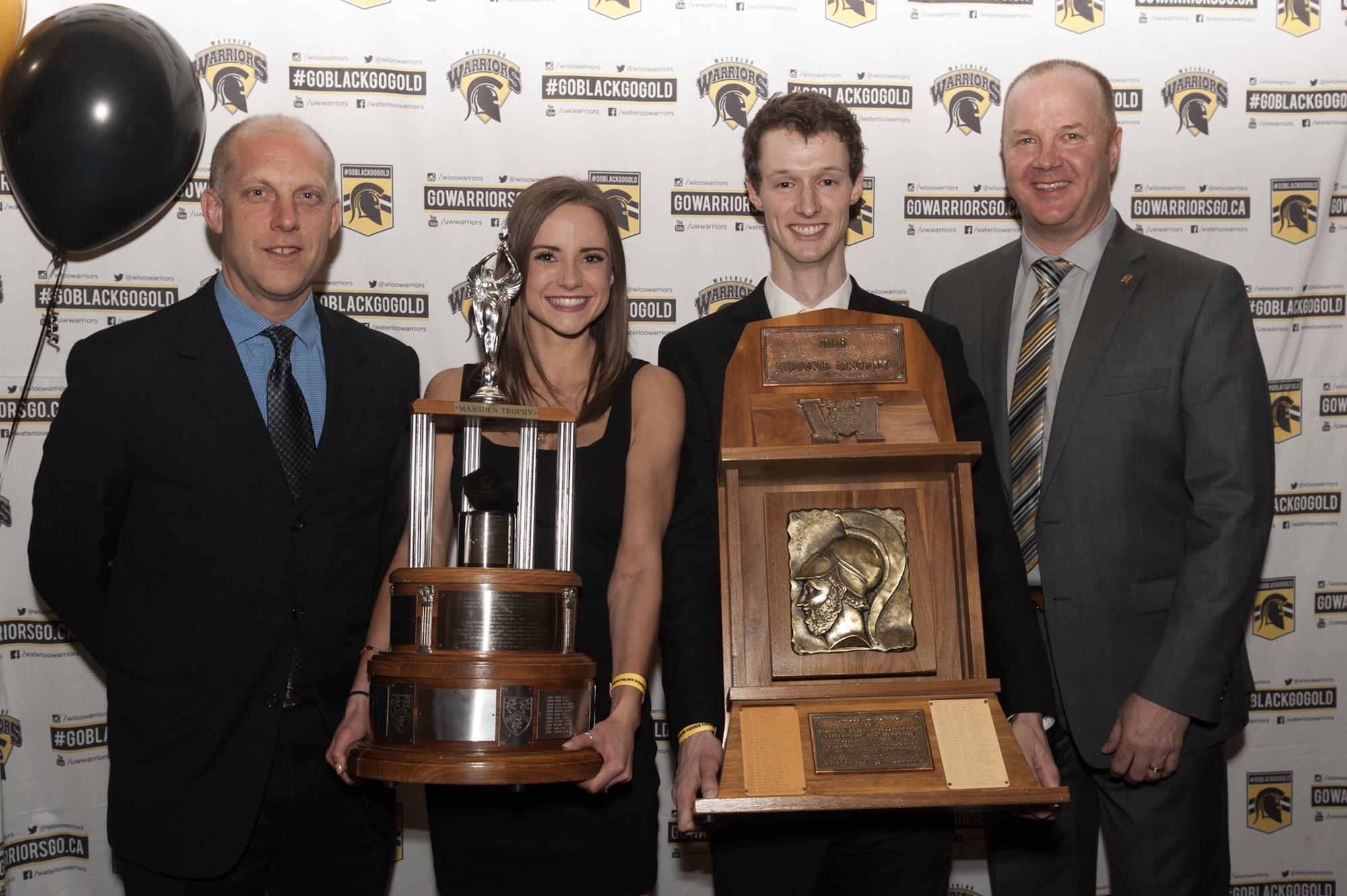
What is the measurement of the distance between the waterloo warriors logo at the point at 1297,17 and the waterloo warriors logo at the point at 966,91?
3.31ft

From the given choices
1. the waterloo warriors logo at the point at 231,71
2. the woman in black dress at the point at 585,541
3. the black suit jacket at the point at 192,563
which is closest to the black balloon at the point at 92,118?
the waterloo warriors logo at the point at 231,71

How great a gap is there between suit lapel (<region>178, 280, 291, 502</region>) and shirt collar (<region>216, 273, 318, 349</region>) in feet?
0.19

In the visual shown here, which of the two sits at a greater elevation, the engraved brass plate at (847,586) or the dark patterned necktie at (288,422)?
the dark patterned necktie at (288,422)

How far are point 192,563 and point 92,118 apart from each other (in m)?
1.50

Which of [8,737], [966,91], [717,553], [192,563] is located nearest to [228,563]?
[192,563]

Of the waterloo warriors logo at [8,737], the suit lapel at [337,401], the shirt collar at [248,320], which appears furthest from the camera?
the waterloo warriors logo at [8,737]

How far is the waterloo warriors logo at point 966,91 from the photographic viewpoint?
154 inches

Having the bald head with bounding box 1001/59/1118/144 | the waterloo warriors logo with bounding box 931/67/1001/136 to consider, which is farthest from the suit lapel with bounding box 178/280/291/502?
the waterloo warriors logo with bounding box 931/67/1001/136

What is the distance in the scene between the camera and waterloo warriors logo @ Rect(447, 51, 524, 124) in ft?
12.4

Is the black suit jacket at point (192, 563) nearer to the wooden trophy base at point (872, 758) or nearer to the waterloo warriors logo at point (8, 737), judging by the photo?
the wooden trophy base at point (872, 758)

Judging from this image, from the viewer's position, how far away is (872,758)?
2254mm

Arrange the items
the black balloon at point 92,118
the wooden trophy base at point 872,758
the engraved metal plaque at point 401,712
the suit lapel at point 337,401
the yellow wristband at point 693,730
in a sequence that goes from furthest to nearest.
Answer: the black balloon at point 92,118 → the suit lapel at point 337,401 → the yellow wristband at point 693,730 → the engraved metal plaque at point 401,712 → the wooden trophy base at point 872,758

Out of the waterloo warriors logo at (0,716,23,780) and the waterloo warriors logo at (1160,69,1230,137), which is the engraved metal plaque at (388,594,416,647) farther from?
the waterloo warriors logo at (1160,69,1230,137)

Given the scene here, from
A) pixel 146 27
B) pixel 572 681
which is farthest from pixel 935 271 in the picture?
pixel 146 27
